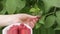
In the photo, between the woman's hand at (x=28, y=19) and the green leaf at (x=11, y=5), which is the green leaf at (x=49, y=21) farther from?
the green leaf at (x=11, y=5)

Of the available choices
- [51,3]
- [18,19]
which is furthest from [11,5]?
[51,3]

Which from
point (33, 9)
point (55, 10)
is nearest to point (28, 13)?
point (33, 9)

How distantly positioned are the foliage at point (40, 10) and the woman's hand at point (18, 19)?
2 cm

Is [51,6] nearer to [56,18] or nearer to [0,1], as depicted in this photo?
[56,18]

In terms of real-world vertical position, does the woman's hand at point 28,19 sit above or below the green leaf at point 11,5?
below

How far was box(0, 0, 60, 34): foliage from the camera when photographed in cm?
109

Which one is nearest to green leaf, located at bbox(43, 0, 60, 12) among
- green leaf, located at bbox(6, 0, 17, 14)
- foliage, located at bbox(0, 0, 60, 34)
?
foliage, located at bbox(0, 0, 60, 34)

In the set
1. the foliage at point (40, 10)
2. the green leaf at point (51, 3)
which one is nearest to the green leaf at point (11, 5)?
the foliage at point (40, 10)

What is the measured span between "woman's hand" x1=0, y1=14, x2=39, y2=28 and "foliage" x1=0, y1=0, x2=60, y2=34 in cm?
2

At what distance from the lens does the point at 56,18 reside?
1.09 m

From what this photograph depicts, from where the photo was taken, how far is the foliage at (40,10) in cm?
109

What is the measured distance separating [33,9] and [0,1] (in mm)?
190

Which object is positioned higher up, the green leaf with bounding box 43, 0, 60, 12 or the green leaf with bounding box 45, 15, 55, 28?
the green leaf with bounding box 43, 0, 60, 12

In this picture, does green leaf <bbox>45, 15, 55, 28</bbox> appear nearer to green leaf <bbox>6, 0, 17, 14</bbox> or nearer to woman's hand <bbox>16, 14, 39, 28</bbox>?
woman's hand <bbox>16, 14, 39, 28</bbox>
